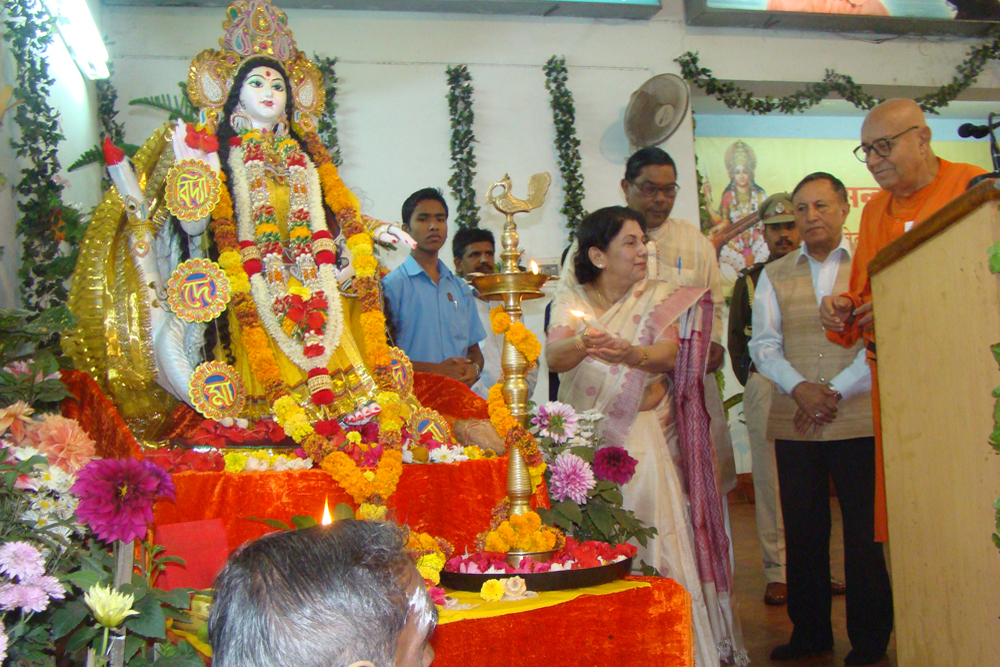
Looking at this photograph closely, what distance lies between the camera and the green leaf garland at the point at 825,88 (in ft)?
23.5

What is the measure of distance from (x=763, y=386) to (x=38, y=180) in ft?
13.0

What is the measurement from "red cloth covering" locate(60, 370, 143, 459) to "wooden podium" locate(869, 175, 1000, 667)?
6.82ft

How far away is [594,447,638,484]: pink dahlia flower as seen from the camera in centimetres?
302

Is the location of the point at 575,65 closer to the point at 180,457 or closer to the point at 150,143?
the point at 150,143

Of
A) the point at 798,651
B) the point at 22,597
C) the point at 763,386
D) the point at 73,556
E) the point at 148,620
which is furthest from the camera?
the point at 763,386

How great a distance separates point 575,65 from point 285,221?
4248 millimetres

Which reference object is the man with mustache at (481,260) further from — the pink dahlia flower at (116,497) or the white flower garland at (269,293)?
the pink dahlia flower at (116,497)

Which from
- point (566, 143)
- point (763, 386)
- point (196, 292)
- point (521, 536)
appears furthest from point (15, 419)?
point (566, 143)

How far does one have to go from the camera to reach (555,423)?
120 inches

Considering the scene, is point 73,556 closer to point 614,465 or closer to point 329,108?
point 614,465

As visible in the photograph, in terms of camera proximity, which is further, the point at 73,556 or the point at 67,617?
the point at 73,556

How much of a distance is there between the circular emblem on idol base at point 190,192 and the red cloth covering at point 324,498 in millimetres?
1066

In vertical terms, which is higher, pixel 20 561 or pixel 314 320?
pixel 314 320

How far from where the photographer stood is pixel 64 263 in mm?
3969
